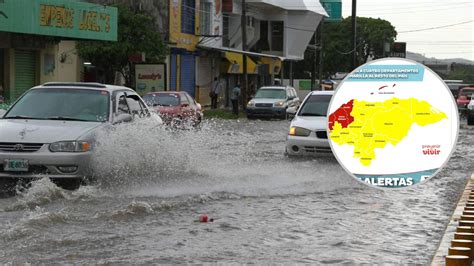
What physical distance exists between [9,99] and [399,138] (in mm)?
23781

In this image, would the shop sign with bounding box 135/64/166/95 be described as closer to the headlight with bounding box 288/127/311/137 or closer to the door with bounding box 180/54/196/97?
the door with bounding box 180/54/196/97

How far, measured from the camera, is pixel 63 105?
12.5 meters

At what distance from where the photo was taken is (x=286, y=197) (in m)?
11.6

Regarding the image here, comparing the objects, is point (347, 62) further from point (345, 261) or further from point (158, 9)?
point (345, 261)

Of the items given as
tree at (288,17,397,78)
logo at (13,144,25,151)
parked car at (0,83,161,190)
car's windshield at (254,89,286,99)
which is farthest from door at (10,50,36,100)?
tree at (288,17,397,78)

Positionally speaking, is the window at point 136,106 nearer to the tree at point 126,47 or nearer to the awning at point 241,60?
the tree at point 126,47

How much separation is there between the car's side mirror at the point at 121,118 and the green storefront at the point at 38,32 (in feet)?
40.6

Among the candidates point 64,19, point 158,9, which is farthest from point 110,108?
point 158,9

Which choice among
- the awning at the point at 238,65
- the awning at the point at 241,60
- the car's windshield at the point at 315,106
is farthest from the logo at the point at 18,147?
the awning at the point at 238,65

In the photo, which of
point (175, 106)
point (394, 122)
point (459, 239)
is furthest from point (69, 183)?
point (175, 106)

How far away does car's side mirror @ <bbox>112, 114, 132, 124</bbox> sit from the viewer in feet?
41.1

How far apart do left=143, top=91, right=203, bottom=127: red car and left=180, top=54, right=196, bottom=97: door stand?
16.1 meters

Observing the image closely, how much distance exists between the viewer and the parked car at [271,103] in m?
39.3

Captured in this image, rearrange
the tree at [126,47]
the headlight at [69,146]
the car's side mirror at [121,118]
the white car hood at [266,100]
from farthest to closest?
the white car hood at [266,100] → the tree at [126,47] → the car's side mirror at [121,118] → the headlight at [69,146]
